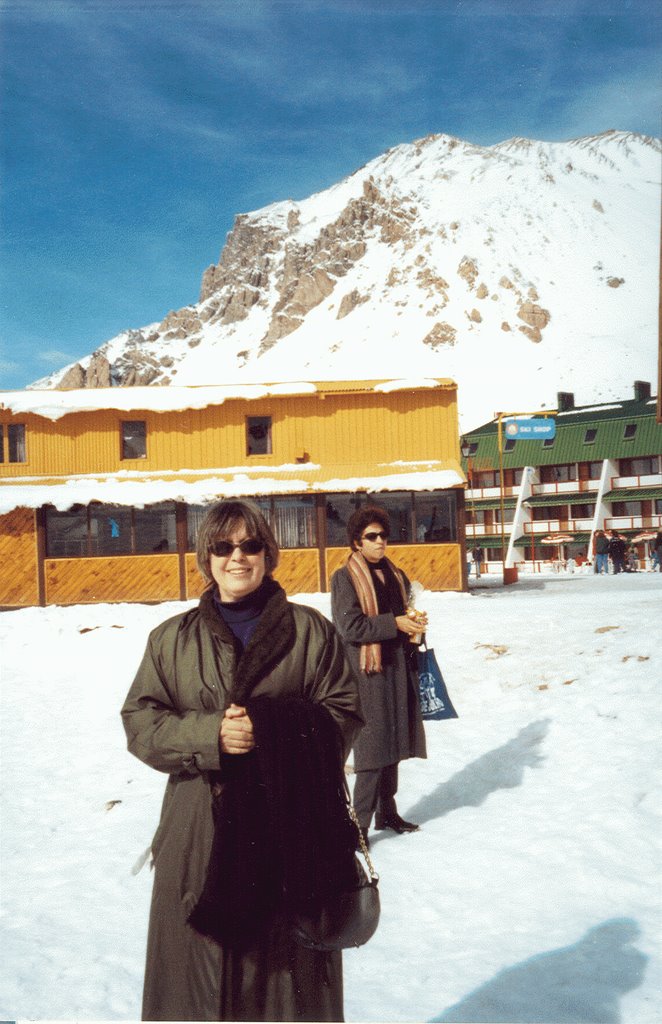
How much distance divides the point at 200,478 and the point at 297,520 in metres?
2.66

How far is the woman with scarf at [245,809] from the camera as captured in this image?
218 cm

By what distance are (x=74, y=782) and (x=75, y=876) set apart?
195 centimetres

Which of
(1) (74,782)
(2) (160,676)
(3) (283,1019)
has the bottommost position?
(1) (74,782)

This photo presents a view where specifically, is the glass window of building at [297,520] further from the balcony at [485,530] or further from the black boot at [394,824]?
the balcony at [485,530]

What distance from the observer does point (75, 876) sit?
4730 mm

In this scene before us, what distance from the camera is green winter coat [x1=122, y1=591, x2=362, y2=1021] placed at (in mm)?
2195

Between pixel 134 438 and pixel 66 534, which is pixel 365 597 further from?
pixel 134 438

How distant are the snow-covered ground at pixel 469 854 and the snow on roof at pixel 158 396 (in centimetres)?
1190

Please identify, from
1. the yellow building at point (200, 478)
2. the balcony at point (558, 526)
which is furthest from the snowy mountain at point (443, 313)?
the yellow building at point (200, 478)

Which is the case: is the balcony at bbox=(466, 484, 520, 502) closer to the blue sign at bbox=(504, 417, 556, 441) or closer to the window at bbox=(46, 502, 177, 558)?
the blue sign at bbox=(504, 417, 556, 441)

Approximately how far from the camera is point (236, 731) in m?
2.18

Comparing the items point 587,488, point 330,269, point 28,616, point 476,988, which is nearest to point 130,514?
point 28,616

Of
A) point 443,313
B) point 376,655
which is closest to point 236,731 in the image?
point 376,655

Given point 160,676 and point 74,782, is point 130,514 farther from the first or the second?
point 160,676
